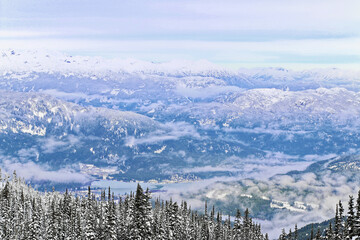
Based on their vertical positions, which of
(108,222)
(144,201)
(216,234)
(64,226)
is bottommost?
(216,234)

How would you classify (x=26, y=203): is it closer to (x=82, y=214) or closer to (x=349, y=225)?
(x=82, y=214)

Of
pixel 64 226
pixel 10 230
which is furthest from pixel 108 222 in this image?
pixel 10 230

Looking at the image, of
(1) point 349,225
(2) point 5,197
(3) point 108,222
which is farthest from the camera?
(2) point 5,197

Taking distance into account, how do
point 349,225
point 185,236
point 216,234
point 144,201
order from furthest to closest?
point 216,234 < point 185,236 < point 144,201 < point 349,225

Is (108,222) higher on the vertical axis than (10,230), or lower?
higher

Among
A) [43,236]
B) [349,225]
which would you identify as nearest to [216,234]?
[43,236]

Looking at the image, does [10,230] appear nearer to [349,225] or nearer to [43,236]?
[43,236]

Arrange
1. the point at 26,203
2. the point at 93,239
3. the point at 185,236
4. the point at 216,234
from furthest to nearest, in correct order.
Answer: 1. the point at 26,203
2. the point at 216,234
3. the point at 185,236
4. the point at 93,239

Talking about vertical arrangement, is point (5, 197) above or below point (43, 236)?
above

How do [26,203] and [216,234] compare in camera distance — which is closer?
[216,234]
